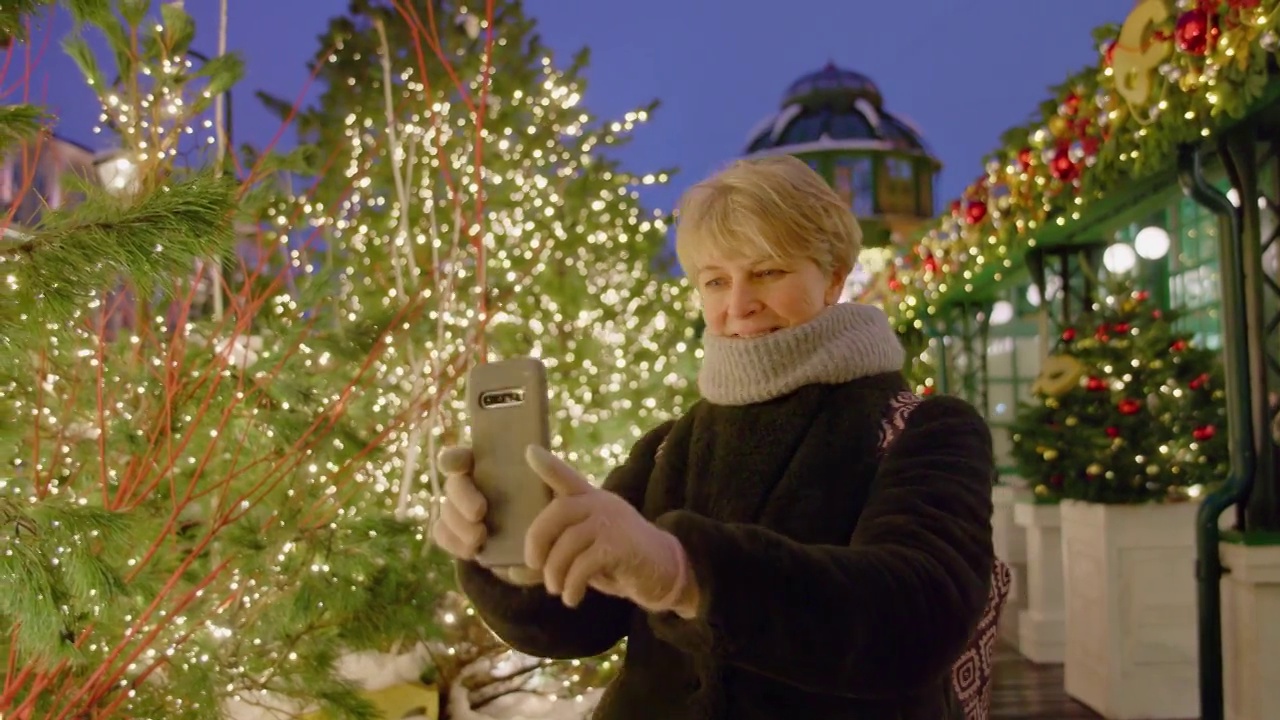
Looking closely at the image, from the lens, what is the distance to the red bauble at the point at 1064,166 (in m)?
4.73

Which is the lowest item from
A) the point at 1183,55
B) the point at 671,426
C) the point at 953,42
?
the point at 671,426

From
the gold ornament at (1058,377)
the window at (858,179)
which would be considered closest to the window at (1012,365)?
the gold ornament at (1058,377)

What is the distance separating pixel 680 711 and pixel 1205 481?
4.50m

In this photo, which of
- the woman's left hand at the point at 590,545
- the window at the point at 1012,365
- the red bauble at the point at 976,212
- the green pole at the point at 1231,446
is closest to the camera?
the woman's left hand at the point at 590,545

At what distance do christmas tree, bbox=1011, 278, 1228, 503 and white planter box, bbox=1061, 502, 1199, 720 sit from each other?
0.13 meters

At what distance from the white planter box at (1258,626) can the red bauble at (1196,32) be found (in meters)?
1.71

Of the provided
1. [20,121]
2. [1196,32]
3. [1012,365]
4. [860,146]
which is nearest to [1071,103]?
[1196,32]

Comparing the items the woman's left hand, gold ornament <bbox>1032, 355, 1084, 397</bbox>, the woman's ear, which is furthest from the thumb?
gold ornament <bbox>1032, 355, 1084, 397</bbox>

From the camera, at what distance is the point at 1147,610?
490cm

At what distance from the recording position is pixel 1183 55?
3.58 meters

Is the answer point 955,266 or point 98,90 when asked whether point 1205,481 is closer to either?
point 955,266

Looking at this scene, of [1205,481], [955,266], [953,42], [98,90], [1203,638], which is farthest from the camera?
[953,42]

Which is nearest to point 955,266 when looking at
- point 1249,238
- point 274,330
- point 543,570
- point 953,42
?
point 1249,238

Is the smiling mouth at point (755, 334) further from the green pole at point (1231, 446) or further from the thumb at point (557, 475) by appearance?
the green pole at point (1231, 446)
